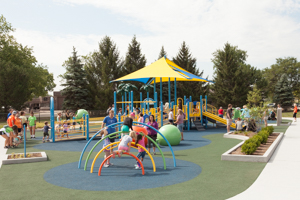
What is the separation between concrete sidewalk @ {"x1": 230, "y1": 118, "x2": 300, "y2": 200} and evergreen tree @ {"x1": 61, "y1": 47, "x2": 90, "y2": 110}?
1438 inches

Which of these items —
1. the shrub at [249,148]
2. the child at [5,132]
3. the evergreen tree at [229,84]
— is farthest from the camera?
the evergreen tree at [229,84]

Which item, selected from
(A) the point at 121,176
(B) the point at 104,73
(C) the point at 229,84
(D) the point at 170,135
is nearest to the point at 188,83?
(C) the point at 229,84

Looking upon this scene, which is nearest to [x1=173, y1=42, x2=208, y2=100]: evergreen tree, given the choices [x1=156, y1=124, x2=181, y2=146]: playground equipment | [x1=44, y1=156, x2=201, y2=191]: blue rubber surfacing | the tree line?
the tree line

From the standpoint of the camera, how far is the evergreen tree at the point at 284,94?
55994mm

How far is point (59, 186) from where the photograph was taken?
7289mm

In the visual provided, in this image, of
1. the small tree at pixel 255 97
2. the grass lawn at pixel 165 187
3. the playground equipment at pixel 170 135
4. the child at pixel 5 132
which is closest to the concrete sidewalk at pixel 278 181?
the grass lawn at pixel 165 187

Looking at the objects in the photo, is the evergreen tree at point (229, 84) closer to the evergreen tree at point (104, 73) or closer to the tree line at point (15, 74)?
the evergreen tree at point (104, 73)

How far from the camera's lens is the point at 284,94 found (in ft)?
184

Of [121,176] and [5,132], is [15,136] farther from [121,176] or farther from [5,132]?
[121,176]

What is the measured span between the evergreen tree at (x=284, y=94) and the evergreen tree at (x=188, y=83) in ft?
52.2

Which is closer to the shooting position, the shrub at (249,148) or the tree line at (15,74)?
the shrub at (249,148)

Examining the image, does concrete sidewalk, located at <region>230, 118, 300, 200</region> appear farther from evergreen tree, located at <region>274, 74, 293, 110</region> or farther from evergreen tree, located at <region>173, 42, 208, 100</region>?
evergreen tree, located at <region>274, 74, 293, 110</region>

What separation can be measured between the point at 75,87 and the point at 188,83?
2054 cm

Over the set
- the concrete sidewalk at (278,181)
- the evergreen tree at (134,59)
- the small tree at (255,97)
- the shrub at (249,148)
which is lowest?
the concrete sidewalk at (278,181)
